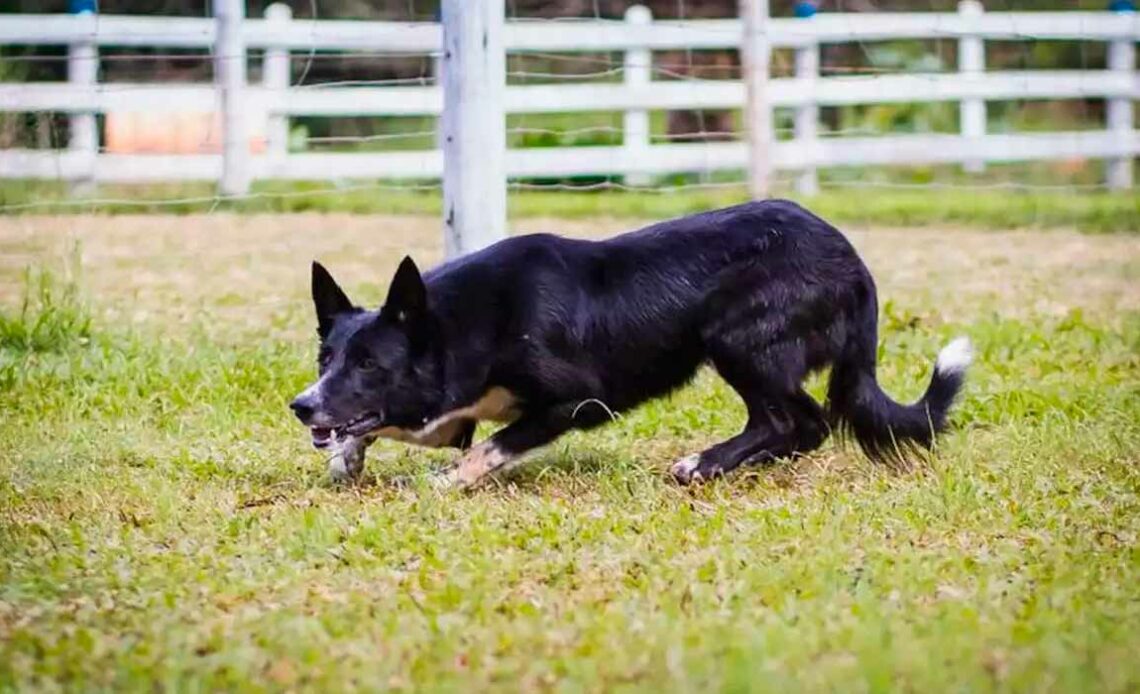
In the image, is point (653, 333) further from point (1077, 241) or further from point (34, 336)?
point (1077, 241)

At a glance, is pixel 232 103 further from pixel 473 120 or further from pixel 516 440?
pixel 516 440

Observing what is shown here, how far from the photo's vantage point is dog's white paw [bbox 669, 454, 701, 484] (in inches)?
232

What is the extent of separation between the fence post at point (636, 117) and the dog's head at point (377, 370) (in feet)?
26.2

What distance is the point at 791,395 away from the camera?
5953 mm

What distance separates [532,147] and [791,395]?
33.8 feet

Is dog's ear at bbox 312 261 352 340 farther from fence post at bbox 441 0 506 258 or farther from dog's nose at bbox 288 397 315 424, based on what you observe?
fence post at bbox 441 0 506 258

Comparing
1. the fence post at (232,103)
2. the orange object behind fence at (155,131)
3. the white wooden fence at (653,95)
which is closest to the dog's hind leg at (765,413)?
the fence post at (232,103)

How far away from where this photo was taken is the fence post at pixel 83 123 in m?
9.88

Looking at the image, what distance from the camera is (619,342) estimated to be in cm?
589

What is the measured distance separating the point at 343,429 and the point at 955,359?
198 centimetres

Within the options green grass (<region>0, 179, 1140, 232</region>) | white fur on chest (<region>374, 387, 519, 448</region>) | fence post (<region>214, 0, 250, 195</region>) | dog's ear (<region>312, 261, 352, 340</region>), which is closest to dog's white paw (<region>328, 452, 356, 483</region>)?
white fur on chest (<region>374, 387, 519, 448</region>)

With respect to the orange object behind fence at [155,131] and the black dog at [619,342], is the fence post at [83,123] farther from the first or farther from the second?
the black dog at [619,342]

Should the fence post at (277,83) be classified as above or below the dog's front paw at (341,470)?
above

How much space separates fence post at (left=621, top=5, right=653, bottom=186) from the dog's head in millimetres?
7977
